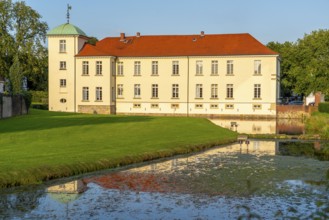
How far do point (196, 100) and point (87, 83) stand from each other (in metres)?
13.6

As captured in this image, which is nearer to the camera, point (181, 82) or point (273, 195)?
point (273, 195)

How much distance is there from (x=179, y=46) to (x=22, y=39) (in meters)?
22.5

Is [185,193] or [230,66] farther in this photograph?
[230,66]

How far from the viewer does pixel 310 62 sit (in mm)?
67938

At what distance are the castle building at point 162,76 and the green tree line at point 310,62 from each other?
909 cm

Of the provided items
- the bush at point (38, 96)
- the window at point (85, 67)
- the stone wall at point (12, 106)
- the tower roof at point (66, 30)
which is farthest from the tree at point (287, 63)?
the stone wall at point (12, 106)

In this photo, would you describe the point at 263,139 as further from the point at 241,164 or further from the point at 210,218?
the point at 210,218

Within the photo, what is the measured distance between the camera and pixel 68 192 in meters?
13.8

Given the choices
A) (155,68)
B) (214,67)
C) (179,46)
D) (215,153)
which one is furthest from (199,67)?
(215,153)

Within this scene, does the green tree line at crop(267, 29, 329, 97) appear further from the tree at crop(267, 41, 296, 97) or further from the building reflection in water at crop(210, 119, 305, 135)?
the building reflection in water at crop(210, 119, 305, 135)

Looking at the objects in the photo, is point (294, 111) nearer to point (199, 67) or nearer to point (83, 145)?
point (199, 67)

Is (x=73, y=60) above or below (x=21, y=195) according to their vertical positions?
above

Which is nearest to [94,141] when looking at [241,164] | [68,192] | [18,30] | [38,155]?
[38,155]

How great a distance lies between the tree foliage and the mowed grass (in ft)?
113
